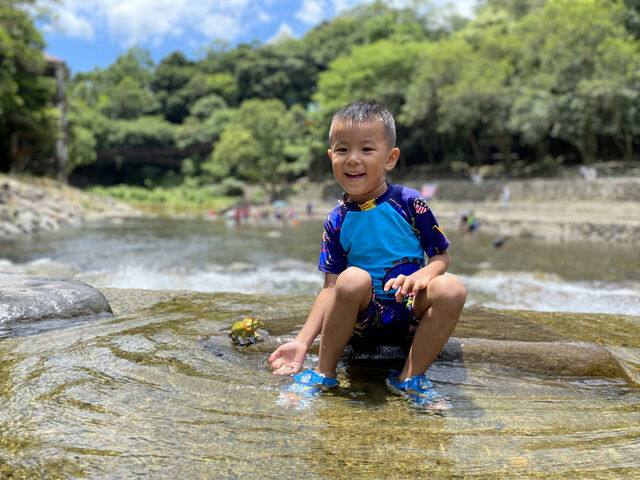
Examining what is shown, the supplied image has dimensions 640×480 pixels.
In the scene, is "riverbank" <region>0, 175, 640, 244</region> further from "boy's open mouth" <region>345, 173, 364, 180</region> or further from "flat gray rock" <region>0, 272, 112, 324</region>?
"boy's open mouth" <region>345, 173, 364, 180</region>

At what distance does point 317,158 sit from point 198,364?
43433 millimetres

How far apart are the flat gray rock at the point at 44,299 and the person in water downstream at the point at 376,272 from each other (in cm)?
182

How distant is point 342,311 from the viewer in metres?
2.19

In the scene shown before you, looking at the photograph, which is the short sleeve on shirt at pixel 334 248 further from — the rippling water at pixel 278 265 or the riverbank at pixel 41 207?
the riverbank at pixel 41 207

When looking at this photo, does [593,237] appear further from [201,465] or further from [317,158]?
[317,158]

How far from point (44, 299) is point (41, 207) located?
22915 millimetres

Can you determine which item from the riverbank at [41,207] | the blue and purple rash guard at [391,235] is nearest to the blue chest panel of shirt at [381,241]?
the blue and purple rash guard at [391,235]

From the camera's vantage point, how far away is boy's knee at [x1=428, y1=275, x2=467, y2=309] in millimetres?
2096

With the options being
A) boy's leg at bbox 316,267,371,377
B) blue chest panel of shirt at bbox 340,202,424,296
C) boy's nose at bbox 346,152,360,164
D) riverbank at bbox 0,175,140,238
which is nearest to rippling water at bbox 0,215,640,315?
riverbank at bbox 0,175,140,238

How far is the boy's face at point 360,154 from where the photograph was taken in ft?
7.29

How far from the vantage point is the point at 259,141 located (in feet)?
128

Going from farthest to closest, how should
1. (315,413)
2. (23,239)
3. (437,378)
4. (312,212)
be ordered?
(312,212) → (23,239) → (437,378) → (315,413)

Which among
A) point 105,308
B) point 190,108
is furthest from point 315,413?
point 190,108

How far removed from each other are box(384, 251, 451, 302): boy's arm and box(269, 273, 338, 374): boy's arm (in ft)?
1.23
